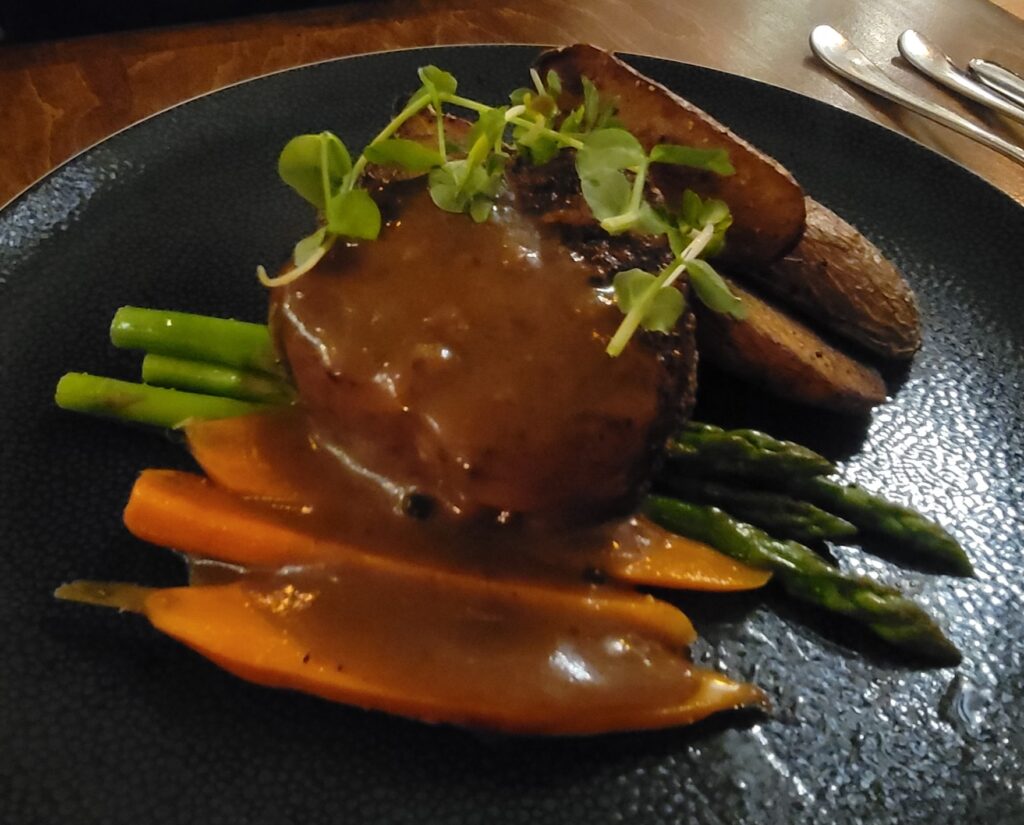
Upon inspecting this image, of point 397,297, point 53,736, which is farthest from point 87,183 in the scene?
point 53,736

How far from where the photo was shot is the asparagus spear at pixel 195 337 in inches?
86.5

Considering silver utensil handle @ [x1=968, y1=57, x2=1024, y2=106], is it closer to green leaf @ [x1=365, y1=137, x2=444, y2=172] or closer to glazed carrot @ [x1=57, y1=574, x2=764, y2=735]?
green leaf @ [x1=365, y1=137, x2=444, y2=172]

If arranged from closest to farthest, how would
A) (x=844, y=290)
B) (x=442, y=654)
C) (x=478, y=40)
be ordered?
(x=442, y=654) < (x=844, y=290) < (x=478, y=40)

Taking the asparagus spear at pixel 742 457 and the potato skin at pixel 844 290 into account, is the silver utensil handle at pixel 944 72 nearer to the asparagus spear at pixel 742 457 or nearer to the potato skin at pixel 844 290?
the potato skin at pixel 844 290

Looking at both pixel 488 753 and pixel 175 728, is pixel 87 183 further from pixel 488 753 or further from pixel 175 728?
pixel 488 753

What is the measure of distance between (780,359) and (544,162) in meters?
0.70

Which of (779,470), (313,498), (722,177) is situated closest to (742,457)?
(779,470)

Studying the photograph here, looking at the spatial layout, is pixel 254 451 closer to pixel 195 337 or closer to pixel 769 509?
pixel 195 337

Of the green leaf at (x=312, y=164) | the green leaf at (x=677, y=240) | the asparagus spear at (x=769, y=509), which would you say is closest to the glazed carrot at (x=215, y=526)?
the green leaf at (x=312, y=164)

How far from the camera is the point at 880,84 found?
11.4ft

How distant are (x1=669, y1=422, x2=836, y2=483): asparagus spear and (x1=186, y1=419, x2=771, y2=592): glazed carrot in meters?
0.21

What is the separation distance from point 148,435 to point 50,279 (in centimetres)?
55

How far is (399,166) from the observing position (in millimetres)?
2092

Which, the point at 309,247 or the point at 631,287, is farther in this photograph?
the point at 309,247
